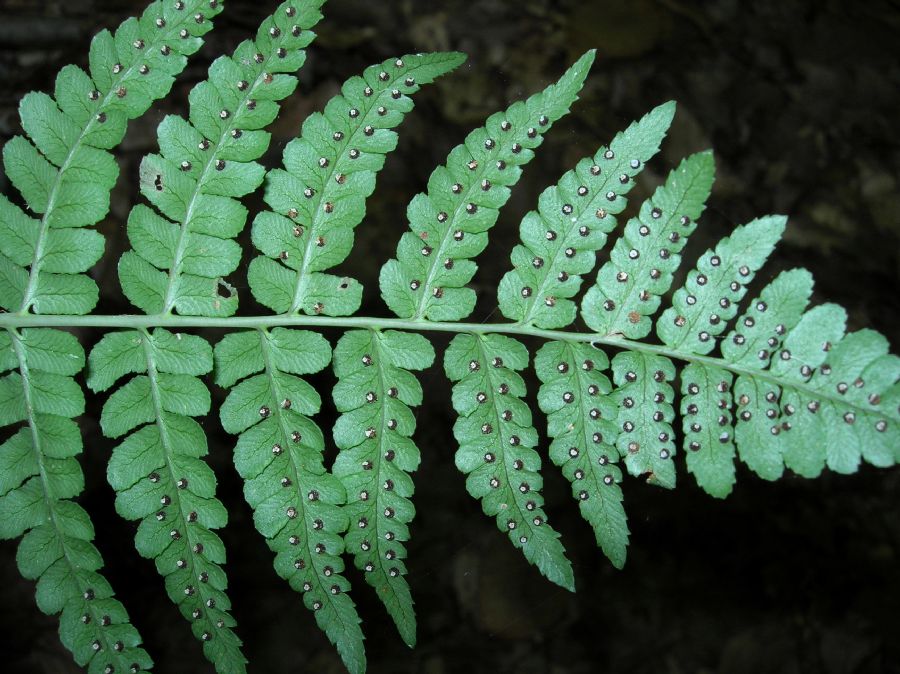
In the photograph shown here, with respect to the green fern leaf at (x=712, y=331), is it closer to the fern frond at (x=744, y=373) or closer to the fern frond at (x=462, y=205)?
the fern frond at (x=744, y=373)

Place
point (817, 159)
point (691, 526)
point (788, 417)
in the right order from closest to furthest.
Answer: point (788, 417) → point (691, 526) → point (817, 159)

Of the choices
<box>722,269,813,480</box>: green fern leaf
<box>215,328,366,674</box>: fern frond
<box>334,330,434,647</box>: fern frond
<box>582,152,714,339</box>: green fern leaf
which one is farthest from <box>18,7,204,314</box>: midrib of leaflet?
<box>722,269,813,480</box>: green fern leaf

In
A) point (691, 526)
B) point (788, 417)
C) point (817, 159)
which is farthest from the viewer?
point (817, 159)

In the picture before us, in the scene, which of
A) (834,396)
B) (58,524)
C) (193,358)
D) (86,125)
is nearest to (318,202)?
(193,358)

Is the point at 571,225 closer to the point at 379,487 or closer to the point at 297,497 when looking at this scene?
the point at 379,487

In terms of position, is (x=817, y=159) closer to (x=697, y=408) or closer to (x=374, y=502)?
(x=697, y=408)

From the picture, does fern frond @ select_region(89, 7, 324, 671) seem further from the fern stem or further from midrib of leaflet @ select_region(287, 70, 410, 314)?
midrib of leaflet @ select_region(287, 70, 410, 314)

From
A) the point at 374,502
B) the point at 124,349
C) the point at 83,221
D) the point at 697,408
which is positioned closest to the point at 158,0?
the point at 83,221
